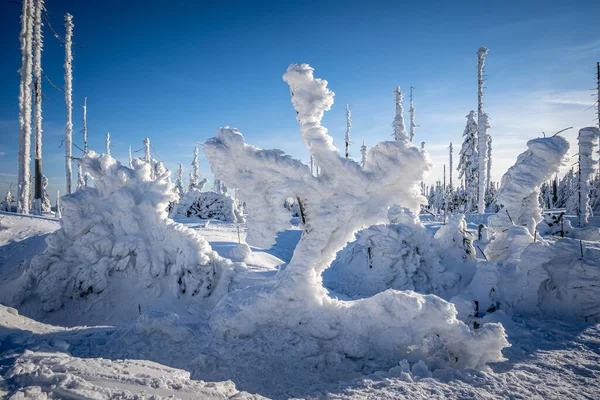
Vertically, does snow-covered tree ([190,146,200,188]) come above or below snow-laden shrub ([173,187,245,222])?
above

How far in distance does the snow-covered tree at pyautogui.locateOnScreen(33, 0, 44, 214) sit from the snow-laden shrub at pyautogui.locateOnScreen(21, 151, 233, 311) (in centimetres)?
869

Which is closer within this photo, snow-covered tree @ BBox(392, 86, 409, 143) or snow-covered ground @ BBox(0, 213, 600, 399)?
snow-covered ground @ BBox(0, 213, 600, 399)

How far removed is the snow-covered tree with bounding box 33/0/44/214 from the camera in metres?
14.4

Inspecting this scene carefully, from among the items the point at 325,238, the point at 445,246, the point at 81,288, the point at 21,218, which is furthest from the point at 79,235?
the point at 445,246

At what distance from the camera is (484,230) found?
1423 cm

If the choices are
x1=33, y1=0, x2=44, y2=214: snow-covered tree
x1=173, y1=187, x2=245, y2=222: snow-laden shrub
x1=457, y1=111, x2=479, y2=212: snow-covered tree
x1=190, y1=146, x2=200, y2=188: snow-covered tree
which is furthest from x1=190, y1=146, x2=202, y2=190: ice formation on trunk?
→ x1=457, y1=111, x2=479, y2=212: snow-covered tree

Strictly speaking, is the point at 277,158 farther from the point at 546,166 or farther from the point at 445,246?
the point at 546,166

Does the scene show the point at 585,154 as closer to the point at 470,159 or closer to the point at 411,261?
the point at 411,261

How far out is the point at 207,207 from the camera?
23906 millimetres

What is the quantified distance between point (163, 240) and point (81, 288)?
219 cm

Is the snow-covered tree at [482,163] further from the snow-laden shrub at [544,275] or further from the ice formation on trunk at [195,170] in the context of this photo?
the ice formation on trunk at [195,170]

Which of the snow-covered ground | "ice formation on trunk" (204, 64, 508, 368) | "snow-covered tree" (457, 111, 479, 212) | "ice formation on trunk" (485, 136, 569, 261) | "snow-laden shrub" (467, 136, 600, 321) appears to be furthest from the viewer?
"snow-covered tree" (457, 111, 479, 212)

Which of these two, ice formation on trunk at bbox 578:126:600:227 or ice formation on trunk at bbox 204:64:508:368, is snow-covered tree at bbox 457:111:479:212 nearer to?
ice formation on trunk at bbox 578:126:600:227

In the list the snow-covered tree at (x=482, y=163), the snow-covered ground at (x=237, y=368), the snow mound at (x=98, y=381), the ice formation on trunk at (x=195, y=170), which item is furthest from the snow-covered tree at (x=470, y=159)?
the ice formation on trunk at (x=195, y=170)
